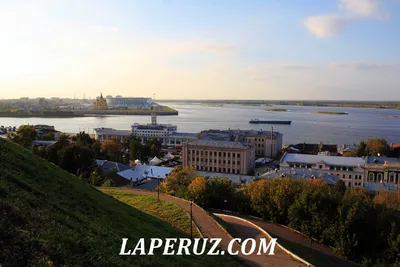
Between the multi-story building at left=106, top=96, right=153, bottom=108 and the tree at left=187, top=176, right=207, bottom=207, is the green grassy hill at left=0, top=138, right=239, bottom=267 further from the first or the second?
the multi-story building at left=106, top=96, right=153, bottom=108

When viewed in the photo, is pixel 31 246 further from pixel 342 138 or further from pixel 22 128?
pixel 342 138

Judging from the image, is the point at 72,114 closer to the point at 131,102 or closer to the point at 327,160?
the point at 131,102

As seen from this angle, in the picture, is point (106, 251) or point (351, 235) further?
point (351, 235)

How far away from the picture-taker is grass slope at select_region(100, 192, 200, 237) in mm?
7254

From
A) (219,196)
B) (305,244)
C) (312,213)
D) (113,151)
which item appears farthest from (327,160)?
(113,151)

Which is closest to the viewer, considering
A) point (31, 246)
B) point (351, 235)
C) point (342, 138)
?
point (31, 246)

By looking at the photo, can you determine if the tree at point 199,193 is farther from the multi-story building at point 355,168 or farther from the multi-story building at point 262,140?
the multi-story building at point 262,140

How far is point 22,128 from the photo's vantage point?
65.8 feet

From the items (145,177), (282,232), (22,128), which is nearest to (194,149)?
(145,177)

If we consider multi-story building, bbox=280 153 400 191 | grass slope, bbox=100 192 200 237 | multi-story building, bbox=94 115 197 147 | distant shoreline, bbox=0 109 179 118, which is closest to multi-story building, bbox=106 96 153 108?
distant shoreline, bbox=0 109 179 118

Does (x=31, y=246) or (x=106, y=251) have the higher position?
(x=31, y=246)

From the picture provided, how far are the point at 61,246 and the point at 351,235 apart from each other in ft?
19.0

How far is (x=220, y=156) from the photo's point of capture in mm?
21234

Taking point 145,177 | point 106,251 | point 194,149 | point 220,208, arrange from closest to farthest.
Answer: point 106,251, point 220,208, point 145,177, point 194,149
